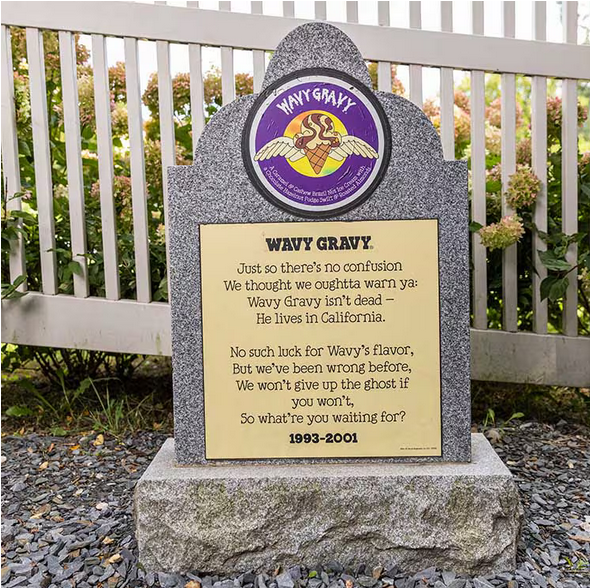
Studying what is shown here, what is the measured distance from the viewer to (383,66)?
339cm

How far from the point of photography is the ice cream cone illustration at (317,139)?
93.2 inches

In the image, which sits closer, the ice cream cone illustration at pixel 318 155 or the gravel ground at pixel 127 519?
the gravel ground at pixel 127 519

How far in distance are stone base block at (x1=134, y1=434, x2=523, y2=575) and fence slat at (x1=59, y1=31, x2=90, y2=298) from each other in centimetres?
168

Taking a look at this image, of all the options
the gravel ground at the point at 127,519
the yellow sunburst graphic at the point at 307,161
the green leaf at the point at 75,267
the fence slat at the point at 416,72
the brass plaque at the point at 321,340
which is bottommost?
the gravel ground at the point at 127,519

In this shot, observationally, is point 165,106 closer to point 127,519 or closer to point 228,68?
point 228,68

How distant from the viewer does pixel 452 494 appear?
223 centimetres

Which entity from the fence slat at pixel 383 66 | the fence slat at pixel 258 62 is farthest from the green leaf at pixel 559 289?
the fence slat at pixel 258 62

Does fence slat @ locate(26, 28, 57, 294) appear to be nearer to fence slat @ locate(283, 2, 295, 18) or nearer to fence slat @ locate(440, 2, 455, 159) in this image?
fence slat @ locate(283, 2, 295, 18)

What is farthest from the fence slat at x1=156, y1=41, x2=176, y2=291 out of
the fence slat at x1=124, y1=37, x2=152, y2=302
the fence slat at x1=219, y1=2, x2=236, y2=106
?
the fence slat at x1=219, y1=2, x2=236, y2=106

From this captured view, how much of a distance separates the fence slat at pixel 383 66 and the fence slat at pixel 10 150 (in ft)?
6.08

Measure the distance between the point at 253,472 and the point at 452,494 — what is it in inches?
25.5

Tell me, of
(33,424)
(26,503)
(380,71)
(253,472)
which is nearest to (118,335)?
(33,424)

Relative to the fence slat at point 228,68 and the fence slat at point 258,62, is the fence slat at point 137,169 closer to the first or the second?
the fence slat at point 228,68

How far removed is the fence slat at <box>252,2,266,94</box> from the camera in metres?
3.39
